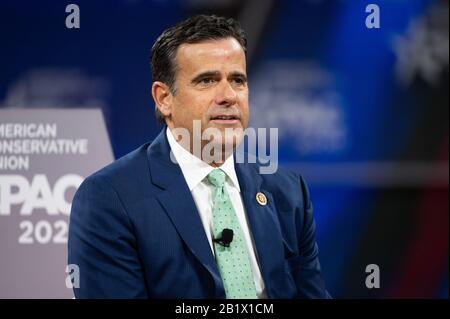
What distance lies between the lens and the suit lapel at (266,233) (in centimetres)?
181

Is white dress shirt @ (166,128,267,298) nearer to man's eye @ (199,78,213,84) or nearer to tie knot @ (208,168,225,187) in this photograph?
tie knot @ (208,168,225,187)

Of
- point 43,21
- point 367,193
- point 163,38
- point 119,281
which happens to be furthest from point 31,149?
point 367,193

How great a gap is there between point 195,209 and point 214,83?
0.39 m

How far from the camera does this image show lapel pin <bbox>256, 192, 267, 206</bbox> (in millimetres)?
1907

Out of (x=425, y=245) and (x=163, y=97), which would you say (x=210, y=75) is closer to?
(x=163, y=97)

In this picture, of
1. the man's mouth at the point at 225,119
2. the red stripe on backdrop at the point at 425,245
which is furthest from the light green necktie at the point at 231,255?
the red stripe on backdrop at the point at 425,245

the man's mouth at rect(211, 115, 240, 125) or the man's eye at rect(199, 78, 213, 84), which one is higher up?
the man's eye at rect(199, 78, 213, 84)

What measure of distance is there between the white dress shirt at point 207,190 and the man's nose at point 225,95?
0.17 m

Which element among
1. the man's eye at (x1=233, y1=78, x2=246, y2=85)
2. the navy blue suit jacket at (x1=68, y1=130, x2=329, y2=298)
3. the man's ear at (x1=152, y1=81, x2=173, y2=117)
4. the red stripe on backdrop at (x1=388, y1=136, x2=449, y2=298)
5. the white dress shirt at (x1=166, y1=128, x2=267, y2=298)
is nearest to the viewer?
the navy blue suit jacket at (x1=68, y1=130, x2=329, y2=298)

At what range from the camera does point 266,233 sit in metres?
1.85

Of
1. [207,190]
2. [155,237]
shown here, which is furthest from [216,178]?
[155,237]

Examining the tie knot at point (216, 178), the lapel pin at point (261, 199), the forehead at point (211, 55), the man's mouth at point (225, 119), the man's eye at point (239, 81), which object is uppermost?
the forehead at point (211, 55)

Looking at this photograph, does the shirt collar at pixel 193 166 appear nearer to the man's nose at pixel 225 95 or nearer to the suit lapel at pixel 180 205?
the suit lapel at pixel 180 205

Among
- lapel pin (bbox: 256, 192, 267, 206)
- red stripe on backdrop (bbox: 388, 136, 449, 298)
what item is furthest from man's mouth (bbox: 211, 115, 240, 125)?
red stripe on backdrop (bbox: 388, 136, 449, 298)
